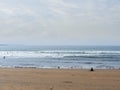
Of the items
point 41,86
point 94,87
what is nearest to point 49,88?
point 41,86

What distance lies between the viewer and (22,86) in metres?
19.8

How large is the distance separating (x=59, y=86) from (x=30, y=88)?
184 centimetres

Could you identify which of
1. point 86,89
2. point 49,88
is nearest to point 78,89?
point 86,89

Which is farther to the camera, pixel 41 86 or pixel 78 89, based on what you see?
pixel 41 86

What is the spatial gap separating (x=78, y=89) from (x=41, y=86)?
241 centimetres

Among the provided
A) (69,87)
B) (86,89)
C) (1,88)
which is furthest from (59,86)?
(1,88)

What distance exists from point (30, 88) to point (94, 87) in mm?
3606

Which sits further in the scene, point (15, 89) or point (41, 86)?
point (41, 86)

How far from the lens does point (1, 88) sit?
61.6 ft

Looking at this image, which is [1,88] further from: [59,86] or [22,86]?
[59,86]

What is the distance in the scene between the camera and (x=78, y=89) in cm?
1880

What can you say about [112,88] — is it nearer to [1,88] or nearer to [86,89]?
[86,89]

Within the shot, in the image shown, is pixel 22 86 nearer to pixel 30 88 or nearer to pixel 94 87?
pixel 30 88

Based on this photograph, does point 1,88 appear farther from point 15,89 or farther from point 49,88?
point 49,88
